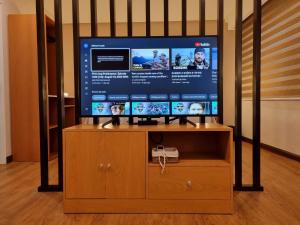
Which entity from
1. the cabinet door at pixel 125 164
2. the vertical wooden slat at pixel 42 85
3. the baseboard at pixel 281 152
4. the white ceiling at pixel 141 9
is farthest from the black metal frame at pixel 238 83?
the white ceiling at pixel 141 9

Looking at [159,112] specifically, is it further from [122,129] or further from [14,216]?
[14,216]

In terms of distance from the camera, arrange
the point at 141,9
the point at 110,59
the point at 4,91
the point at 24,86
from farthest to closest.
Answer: the point at 141,9, the point at 24,86, the point at 4,91, the point at 110,59

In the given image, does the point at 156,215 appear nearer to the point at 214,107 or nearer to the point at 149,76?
the point at 214,107

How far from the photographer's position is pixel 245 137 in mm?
4965

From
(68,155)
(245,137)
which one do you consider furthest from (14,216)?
(245,137)

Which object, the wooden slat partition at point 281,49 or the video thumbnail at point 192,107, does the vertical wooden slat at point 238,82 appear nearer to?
the video thumbnail at point 192,107

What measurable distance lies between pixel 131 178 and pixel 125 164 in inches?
4.1

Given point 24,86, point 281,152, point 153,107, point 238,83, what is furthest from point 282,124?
point 24,86

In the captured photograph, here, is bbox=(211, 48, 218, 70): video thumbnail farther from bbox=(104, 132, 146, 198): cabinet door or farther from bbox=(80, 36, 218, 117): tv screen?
bbox=(104, 132, 146, 198): cabinet door

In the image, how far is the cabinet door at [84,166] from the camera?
5.97 ft

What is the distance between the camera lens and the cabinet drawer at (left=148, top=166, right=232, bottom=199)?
181cm

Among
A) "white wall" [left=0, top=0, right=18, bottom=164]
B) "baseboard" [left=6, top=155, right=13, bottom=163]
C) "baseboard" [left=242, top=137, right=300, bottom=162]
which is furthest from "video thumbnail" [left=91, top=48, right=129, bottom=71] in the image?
"baseboard" [left=242, top=137, right=300, bottom=162]

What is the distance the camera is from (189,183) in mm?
1811

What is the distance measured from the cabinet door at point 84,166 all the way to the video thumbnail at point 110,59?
0.52m
